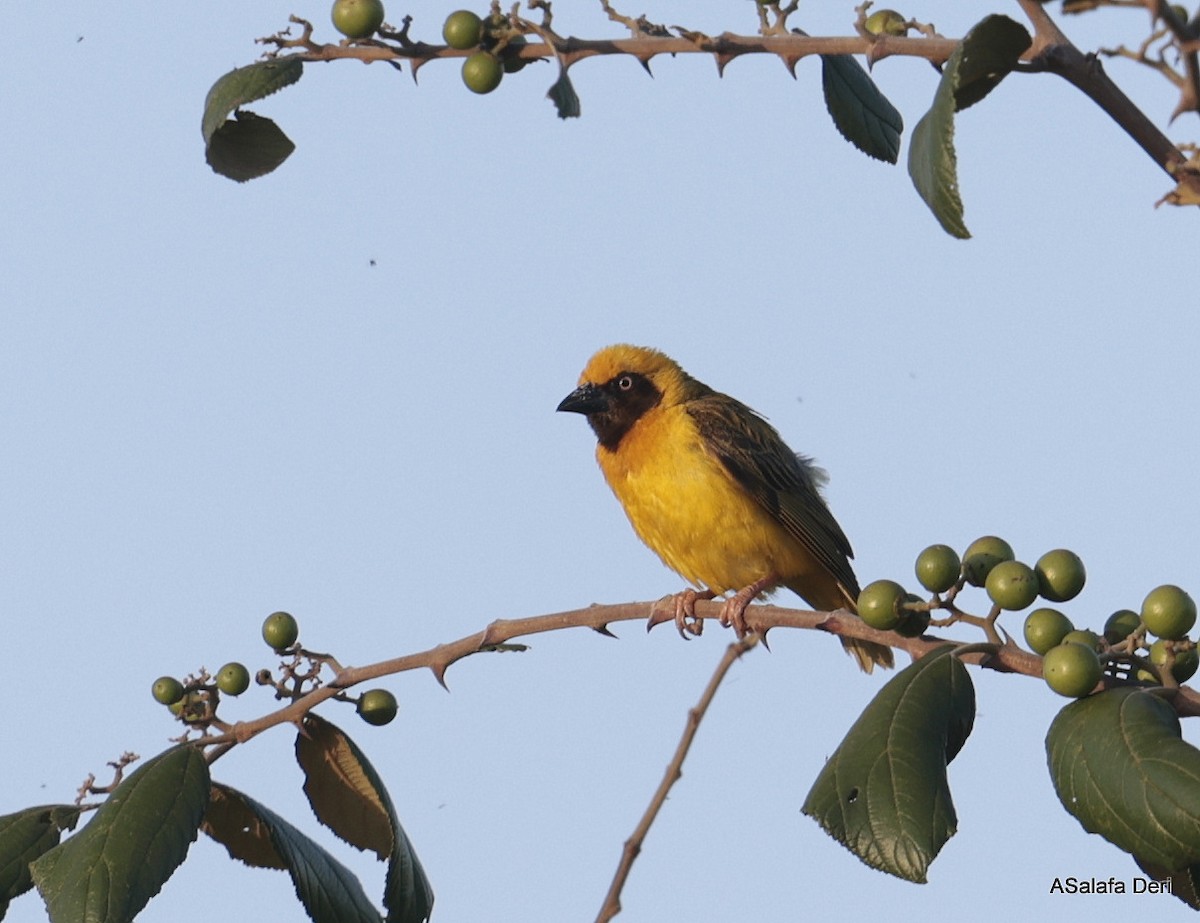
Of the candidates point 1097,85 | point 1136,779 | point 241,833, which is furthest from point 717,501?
point 1097,85

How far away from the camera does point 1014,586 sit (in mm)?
2807

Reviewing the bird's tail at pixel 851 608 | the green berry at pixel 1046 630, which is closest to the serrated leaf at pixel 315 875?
the green berry at pixel 1046 630

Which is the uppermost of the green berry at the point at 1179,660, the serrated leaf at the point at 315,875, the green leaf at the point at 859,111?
the green leaf at the point at 859,111

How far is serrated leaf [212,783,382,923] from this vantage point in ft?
10.7

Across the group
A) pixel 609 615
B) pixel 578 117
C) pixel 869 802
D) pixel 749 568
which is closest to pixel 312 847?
pixel 609 615

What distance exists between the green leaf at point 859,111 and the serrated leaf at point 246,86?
122 centimetres

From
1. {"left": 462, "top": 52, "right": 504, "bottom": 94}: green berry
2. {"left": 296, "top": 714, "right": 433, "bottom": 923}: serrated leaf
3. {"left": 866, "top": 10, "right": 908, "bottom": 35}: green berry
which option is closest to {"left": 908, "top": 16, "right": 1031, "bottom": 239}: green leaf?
{"left": 866, "top": 10, "right": 908, "bottom": 35}: green berry

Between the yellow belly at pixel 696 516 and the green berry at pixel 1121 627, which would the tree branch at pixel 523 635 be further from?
the yellow belly at pixel 696 516

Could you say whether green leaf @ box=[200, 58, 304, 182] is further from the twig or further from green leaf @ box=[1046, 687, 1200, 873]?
green leaf @ box=[1046, 687, 1200, 873]

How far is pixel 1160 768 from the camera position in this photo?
7.97ft

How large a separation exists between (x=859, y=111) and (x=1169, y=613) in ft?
4.77

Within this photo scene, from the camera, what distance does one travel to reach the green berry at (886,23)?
2900 mm

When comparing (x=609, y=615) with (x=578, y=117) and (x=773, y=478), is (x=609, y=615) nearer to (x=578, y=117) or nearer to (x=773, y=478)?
(x=578, y=117)

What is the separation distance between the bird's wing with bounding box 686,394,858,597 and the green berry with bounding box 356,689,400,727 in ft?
10.7
